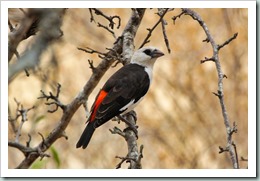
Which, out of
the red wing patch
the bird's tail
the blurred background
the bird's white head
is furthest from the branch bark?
the blurred background

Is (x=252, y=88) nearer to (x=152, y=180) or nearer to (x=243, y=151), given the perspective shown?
(x=152, y=180)

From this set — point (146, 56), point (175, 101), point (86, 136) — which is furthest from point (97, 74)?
point (175, 101)

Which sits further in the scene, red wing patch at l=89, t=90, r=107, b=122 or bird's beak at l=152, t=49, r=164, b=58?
bird's beak at l=152, t=49, r=164, b=58

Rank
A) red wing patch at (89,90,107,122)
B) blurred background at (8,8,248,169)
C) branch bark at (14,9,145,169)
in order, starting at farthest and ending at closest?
blurred background at (8,8,248,169)
branch bark at (14,9,145,169)
red wing patch at (89,90,107,122)

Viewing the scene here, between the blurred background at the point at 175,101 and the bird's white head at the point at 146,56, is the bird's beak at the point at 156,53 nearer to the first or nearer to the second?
the bird's white head at the point at 146,56

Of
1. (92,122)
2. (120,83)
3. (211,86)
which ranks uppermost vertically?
(211,86)

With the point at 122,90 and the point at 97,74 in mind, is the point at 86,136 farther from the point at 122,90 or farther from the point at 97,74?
the point at 97,74

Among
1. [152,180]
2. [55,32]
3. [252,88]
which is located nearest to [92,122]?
[152,180]

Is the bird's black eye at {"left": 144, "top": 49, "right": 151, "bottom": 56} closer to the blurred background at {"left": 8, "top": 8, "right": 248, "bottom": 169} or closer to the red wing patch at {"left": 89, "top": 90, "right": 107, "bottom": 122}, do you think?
the red wing patch at {"left": 89, "top": 90, "right": 107, "bottom": 122}
